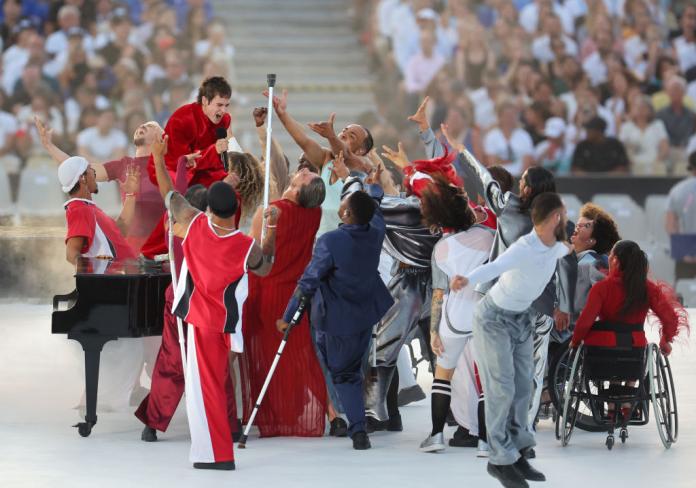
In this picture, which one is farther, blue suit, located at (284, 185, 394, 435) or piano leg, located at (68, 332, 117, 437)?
piano leg, located at (68, 332, 117, 437)

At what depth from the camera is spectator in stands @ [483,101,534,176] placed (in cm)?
1521

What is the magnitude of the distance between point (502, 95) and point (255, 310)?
371 inches

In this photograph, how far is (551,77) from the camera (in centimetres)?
1614

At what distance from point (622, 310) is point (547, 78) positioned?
387 inches

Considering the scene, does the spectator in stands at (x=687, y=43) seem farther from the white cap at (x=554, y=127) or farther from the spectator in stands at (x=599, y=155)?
the white cap at (x=554, y=127)

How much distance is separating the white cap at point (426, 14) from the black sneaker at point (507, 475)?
11010 millimetres

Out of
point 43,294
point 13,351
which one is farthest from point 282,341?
point 43,294

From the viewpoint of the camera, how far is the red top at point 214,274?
237 inches

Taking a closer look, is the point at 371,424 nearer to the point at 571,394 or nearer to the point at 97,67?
the point at 571,394

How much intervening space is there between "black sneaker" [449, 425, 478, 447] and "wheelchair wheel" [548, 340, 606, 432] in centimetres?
43

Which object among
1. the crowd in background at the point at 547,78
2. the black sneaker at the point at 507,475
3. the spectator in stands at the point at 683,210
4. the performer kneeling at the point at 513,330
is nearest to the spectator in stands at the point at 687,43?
the crowd in background at the point at 547,78

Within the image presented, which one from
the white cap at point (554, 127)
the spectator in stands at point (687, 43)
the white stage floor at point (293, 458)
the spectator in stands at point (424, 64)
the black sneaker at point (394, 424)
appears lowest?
the white stage floor at point (293, 458)

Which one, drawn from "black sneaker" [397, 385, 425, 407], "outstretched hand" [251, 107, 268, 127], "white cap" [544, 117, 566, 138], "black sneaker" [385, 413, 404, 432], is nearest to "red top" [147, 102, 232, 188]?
"outstretched hand" [251, 107, 268, 127]

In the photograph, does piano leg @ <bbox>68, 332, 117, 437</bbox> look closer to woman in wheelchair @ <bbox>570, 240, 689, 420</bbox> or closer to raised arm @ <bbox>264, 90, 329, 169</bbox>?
raised arm @ <bbox>264, 90, 329, 169</bbox>
